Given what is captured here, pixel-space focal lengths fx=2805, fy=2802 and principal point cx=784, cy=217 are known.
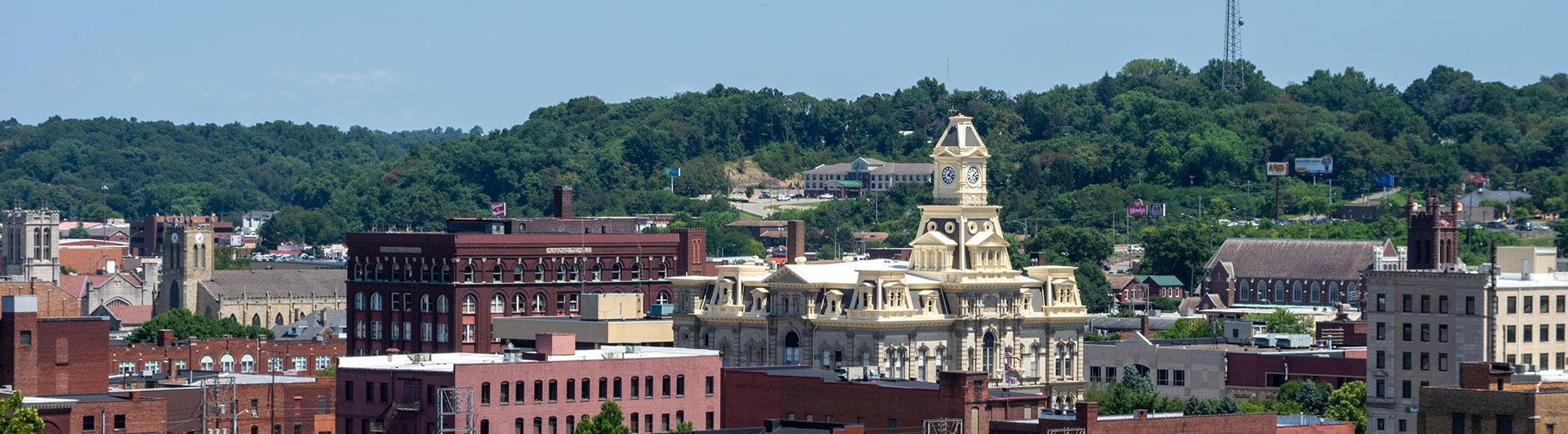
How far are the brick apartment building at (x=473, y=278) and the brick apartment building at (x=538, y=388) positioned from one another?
47.0 metres

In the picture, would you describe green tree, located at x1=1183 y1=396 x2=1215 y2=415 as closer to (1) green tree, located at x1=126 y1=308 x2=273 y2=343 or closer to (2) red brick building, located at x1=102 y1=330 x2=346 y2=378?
(2) red brick building, located at x1=102 y1=330 x2=346 y2=378

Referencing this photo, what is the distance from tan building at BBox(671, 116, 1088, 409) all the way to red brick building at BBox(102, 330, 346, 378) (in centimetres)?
4865

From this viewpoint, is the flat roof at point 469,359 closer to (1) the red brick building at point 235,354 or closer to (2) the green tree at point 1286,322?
(1) the red brick building at point 235,354

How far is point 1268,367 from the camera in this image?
443ft

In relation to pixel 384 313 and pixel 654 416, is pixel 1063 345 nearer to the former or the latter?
pixel 654 416

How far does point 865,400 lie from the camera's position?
9775 centimetres

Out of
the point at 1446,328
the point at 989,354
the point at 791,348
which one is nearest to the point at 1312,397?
the point at 1446,328

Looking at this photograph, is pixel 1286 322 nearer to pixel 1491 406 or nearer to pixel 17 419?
pixel 1491 406

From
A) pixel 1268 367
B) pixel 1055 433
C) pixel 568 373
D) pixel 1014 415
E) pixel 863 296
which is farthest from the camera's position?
pixel 1268 367

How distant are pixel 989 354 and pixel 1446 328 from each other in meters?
20.1

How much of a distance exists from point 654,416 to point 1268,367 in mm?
40724

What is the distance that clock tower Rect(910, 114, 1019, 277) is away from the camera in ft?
429

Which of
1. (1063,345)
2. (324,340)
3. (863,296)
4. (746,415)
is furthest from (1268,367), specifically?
(324,340)

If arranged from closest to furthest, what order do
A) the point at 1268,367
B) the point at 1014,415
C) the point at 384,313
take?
the point at 1014,415
the point at 1268,367
the point at 384,313
